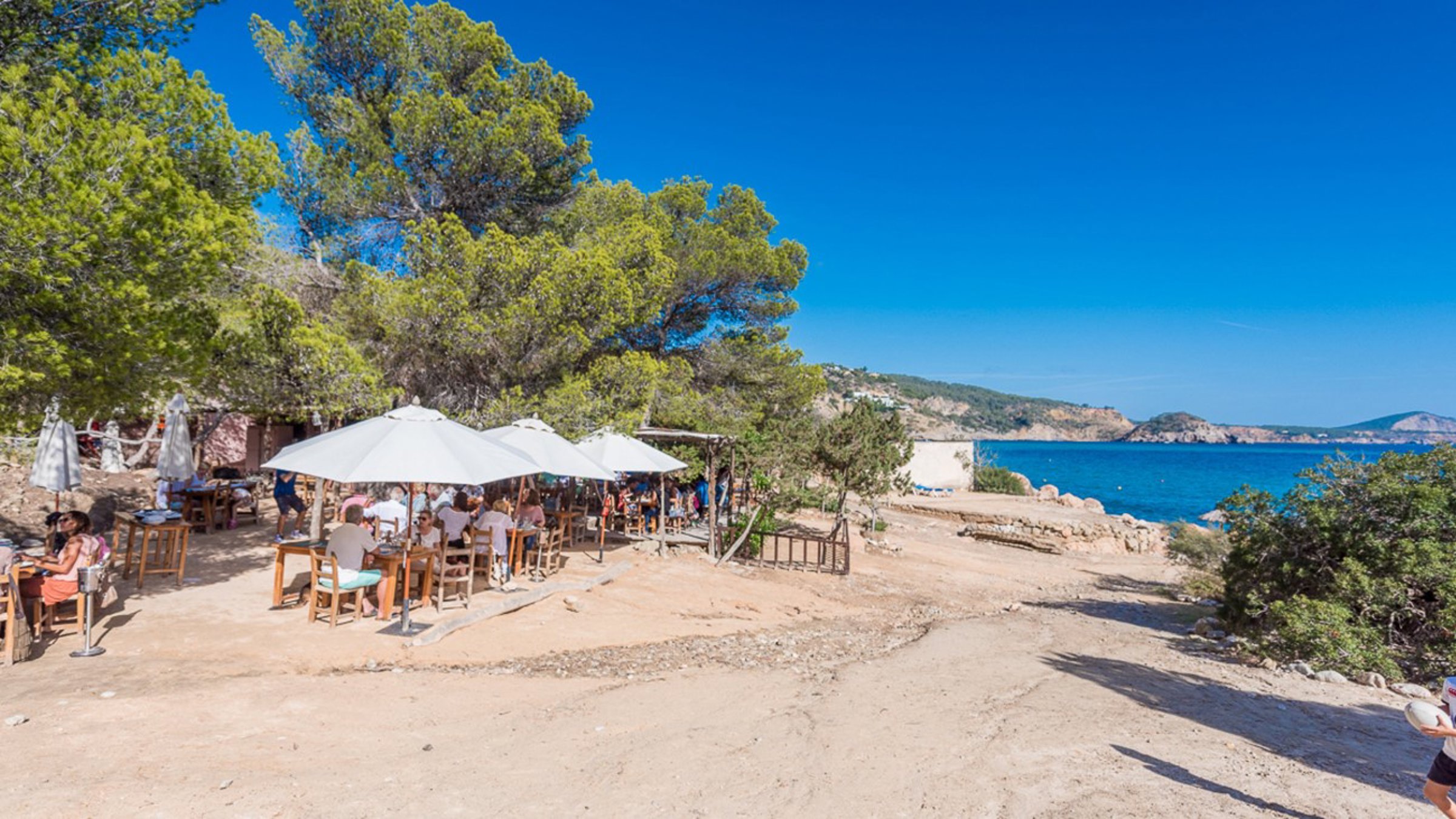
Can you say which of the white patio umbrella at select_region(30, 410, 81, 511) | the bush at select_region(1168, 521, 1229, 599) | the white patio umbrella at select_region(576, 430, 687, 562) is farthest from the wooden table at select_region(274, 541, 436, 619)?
the bush at select_region(1168, 521, 1229, 599)

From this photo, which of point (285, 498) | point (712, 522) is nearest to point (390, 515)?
point (285, 498)

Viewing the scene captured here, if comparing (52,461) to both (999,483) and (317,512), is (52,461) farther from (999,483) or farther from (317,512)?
(999,483)

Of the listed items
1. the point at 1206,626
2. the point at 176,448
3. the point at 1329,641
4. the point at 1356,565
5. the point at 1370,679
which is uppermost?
the point at 176,448

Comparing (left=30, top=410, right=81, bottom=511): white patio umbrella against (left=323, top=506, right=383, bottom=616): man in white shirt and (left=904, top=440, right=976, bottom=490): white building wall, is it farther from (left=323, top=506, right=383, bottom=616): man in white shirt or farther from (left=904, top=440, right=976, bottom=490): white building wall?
(left=904, top=440, right=976, bottom=490): white building wall

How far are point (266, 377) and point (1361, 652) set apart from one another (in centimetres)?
1436

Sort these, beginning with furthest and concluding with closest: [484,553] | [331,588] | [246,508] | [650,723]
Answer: [246,508] → [484,553] → [331,588] → [650,723]

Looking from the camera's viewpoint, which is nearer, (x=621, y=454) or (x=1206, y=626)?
(x=1206, y=626)

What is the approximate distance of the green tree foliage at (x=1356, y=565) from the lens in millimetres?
8039

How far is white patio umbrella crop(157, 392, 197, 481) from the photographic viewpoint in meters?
10.2

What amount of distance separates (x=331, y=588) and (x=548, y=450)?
3365mm

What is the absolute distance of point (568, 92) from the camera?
15.5 meters

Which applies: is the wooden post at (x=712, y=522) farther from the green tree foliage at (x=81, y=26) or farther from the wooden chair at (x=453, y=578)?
the green tree foliage at (x=81, y=26)

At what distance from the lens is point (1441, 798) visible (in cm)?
349

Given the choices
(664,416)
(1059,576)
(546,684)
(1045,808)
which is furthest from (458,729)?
(1059,576)
